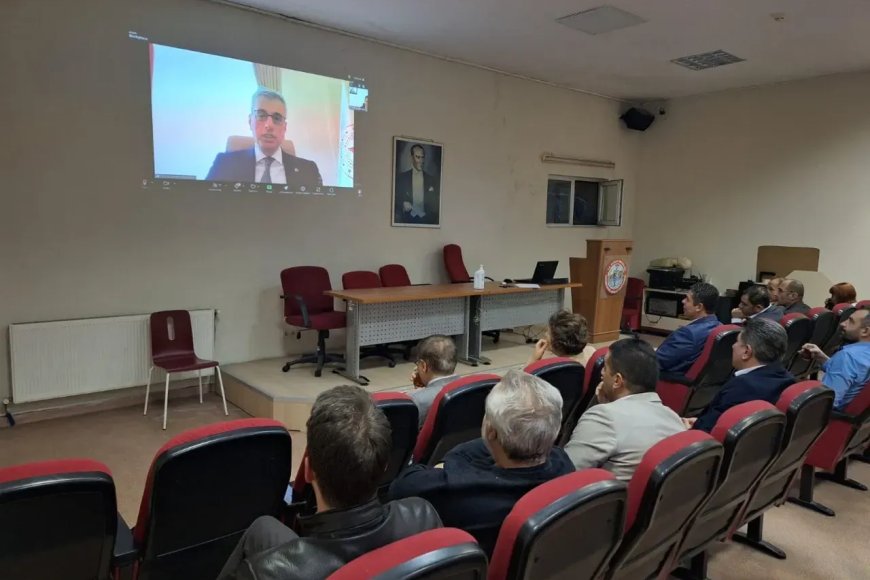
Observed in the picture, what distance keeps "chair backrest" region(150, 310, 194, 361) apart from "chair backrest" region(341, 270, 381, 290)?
1.46m

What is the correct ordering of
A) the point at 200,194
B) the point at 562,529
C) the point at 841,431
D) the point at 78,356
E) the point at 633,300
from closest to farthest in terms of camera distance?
1. the point at 562,529
2. the point at 841,431
3. the point at 78,356
4. the point at 200,194
5. the point at 633,300

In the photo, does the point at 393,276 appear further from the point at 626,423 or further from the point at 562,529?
the point at 562,529

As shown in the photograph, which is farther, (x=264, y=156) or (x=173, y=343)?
(x=264, y=156)

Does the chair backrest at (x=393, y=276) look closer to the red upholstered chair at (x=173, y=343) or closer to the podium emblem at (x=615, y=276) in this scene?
the red upholstered chair at (x=173, y=343)

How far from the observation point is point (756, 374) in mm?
2535

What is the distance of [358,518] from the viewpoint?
1.08 meters

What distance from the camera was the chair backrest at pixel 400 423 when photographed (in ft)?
6.17

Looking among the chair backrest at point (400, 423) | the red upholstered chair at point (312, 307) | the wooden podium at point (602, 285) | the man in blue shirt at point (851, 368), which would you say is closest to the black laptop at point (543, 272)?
the wooden podium at point (602, 285)

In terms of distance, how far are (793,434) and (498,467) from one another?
55.4 inches

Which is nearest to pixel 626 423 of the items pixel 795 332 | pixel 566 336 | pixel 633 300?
pixel 566 336

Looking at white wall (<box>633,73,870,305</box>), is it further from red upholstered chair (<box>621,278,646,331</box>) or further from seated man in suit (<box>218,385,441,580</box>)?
seated man in suit (<box>218,385,441,580</box>)

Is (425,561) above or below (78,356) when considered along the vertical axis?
above

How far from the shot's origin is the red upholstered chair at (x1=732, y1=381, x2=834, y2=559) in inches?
82.9

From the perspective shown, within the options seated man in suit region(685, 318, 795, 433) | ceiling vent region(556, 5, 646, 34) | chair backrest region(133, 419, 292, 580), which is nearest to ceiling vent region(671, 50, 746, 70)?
ceiling vent region(556, 5, 646, 34)
